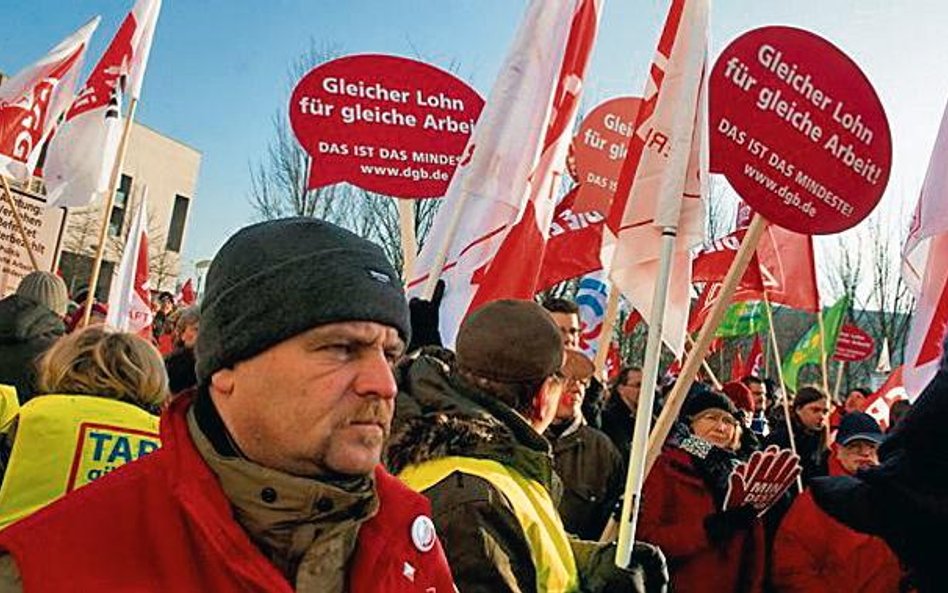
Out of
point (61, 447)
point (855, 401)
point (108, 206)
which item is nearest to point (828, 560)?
point (61, 447)

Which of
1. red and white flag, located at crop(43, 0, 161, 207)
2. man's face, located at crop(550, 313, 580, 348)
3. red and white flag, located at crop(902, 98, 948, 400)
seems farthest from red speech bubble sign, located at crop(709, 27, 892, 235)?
red and white flag, located at crop(43, 0, 161, 207)

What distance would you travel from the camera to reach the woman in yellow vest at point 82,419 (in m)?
2.76

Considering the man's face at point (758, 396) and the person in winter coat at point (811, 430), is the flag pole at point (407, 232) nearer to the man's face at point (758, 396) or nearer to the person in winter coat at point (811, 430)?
the person in winter coat at point (811, 430)

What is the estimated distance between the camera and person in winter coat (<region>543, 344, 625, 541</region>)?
4.42 metres

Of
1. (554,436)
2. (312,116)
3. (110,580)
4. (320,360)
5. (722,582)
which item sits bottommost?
(722,582)

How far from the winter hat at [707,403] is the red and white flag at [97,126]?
14.7ft

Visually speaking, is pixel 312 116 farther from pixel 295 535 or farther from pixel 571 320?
pixel 295 535

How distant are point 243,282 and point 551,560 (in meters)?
1.12

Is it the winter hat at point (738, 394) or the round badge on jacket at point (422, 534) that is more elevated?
the round badge on jacket at point (422, 534)

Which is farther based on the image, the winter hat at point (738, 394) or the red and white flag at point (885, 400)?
the red and white flag at point (885, 400)

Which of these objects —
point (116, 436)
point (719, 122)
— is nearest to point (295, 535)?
point (116, 436)

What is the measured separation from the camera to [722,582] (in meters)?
4.34

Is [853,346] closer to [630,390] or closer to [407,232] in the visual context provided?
[630,390]

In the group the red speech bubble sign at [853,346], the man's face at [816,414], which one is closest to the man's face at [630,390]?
the man's face at [816,414]
